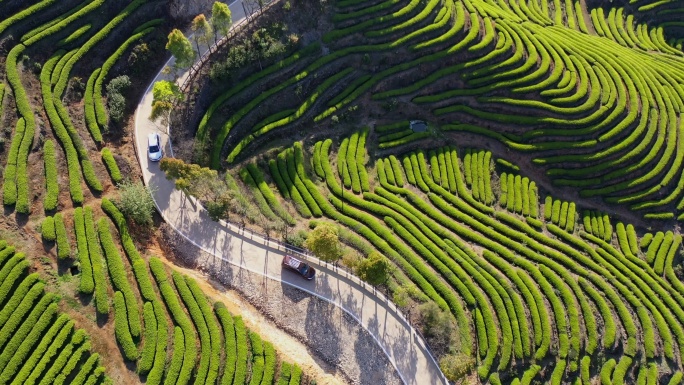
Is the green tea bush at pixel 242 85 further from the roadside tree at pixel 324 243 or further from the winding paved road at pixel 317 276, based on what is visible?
the roadside tree at pixel 324 243

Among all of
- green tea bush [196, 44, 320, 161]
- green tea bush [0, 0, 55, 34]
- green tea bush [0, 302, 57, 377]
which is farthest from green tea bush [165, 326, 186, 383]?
green tea bush [0, 0, 55, 34]

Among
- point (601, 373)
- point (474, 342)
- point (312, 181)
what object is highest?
point (312, 181)

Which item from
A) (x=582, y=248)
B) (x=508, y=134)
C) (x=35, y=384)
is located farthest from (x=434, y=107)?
(x=35, y=384)

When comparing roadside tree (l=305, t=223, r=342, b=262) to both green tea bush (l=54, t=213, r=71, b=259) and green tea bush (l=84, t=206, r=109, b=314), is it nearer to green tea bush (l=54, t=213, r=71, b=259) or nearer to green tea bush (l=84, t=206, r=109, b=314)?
green tea bush (l=84, t=206, r=109, b=314)

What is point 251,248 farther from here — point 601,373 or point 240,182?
point 601,373

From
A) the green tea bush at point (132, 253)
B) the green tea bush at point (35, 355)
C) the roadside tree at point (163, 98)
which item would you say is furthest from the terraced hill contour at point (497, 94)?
the green tea bush at point (35, 355)

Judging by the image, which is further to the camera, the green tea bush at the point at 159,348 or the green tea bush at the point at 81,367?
the green tea bush at the point at 159,348

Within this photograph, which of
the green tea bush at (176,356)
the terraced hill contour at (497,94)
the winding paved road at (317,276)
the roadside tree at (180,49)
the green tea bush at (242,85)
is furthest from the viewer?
the terraced hill contour at (497,94)
